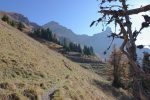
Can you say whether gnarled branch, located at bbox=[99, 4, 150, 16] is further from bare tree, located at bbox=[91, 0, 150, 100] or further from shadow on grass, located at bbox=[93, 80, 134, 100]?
shadow on grass, located at bbox=[93, 80, 134, 100]

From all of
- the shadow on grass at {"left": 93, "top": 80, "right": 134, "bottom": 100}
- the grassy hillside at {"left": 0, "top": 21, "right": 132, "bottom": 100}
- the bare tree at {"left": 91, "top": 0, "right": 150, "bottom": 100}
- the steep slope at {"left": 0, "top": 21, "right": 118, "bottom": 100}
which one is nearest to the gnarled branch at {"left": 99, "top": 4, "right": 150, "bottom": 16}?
the bare tree at {"left": 91, "top": 0, "right": 150, "bottom": 100}

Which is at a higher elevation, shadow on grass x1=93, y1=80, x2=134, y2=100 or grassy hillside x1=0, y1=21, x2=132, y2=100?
grassy hillside x1=0, y1=21, x2=132, y2=100

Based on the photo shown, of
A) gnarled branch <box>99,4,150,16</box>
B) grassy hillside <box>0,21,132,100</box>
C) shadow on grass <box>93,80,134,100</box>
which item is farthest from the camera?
shadow on grass <box>93,80,134,100</box>

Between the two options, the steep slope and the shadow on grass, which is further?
the shadow on grass

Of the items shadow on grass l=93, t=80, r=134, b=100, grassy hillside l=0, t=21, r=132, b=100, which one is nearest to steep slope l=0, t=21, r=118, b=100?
grassy hillside l=0, t=21, r=132, b=100

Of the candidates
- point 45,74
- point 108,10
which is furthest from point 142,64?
point 45,74

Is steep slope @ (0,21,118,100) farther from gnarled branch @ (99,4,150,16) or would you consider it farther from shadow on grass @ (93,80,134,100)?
gnarled branch @ (99,4,150,16)

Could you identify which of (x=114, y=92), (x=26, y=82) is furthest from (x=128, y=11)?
(x=114, y=92)

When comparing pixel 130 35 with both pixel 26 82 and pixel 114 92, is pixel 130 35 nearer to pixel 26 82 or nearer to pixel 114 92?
pixel 26 82

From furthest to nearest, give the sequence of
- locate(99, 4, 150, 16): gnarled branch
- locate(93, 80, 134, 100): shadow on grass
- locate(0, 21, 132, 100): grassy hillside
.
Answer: locate(93, 80, 134, 100): shadow on grass → locate(0, 21, 132, 100): grassy hillside → locate(99, 4, 150, 16): gnarled branch

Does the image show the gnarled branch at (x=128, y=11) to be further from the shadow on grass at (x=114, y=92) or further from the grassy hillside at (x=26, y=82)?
the shadow on grass at (x=114, y=92)

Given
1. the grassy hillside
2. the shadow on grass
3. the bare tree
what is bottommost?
the shadow on grass

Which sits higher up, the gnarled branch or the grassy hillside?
the gnarled branch

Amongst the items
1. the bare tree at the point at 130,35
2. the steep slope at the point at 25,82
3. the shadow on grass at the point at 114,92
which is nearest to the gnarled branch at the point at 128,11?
the bare tree at the point at 130,35
